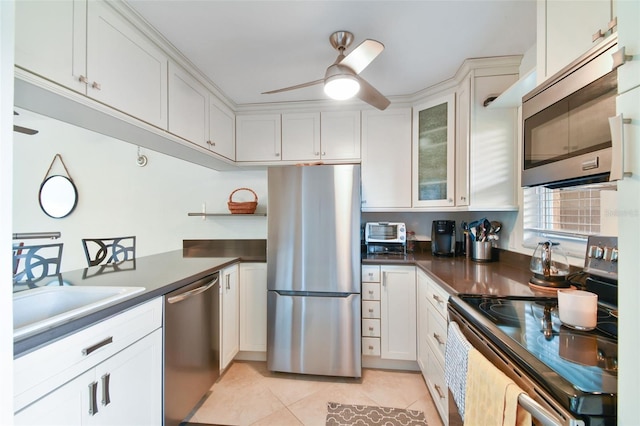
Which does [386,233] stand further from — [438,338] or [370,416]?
[370,416]

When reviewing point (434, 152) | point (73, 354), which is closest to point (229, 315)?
point (73, 354)

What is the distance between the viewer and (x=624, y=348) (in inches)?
18.5

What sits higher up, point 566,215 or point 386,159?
point 386,159

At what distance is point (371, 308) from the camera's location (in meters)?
2.20

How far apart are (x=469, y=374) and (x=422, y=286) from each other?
1.13 metres

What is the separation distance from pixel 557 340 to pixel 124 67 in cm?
214

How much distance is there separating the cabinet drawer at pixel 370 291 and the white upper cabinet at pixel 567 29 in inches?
64.8

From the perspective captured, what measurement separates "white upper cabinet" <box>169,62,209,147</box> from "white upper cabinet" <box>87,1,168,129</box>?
8cm

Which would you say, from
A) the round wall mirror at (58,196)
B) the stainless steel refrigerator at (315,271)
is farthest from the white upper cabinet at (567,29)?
the round wall mirror at (58,196)

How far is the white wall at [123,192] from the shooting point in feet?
9.62

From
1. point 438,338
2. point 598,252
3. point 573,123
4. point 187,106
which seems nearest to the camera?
point 573,123

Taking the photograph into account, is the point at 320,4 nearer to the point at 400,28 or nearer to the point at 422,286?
the point at 400,28

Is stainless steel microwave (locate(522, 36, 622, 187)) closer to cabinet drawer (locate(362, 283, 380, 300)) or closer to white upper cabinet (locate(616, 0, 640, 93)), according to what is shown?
white upper cabinet (locate(616, 0, 640, 93))

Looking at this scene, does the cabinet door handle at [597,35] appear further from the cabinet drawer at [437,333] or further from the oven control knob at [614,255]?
the cabinet drawer at [437,333]
